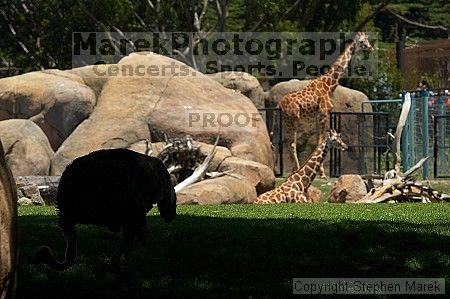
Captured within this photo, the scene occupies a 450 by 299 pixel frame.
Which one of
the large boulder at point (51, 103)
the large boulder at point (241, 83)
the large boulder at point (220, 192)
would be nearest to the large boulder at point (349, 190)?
the large boulder at point (220, 192)

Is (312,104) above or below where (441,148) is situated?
above

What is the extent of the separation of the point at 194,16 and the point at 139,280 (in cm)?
2435

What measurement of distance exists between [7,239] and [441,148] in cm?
1519

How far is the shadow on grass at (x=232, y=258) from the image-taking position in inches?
317

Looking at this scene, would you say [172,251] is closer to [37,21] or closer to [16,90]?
[16,90]

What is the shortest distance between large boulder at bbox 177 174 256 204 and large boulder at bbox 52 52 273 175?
235cm

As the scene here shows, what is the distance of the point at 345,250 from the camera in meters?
9.29

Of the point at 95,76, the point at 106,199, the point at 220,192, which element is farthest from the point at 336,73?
the point at 106,199

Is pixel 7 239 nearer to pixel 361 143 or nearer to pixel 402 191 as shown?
pixel 402 191

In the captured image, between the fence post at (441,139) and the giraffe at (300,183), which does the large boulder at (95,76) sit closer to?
the giraffe at (300,183)

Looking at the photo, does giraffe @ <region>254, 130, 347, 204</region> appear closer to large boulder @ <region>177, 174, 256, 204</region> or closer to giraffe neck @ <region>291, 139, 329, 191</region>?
giraffe neck @ <region>291, 139, 329, 191</region>

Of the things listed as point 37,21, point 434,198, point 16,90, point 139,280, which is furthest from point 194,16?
point 139,280

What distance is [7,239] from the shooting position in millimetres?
6125

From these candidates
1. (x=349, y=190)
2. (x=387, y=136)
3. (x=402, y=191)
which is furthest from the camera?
(x=387, y=136)
